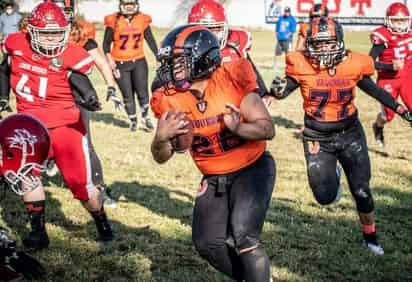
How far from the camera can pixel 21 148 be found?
3.60 m

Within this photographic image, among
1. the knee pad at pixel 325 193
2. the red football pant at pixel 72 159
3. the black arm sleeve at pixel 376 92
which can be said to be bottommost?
the knee pad at pixel 325 193

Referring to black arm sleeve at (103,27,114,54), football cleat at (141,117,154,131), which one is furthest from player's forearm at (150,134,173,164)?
football cleat at (141,117,154,131)

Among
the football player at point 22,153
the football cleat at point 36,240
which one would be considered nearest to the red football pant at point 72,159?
the football cleat at point 36,240

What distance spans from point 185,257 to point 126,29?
589cm

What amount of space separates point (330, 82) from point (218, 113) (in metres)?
1.88

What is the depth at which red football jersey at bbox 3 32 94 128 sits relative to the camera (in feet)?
16.3

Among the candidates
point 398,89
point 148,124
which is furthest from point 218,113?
point 148,124

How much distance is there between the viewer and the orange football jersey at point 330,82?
511 cm

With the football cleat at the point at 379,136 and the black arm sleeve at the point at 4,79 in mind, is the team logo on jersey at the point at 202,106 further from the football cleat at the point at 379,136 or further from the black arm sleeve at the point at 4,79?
the football cleat at the point at 379,136

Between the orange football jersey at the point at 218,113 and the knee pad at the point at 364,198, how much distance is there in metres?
1.53

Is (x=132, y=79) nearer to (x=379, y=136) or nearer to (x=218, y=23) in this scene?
(x=379, y=136)

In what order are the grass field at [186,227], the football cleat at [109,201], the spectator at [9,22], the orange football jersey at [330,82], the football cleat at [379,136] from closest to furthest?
the grass field at [186,227] < the orange football jersey at [330,82] < the football cleat at [109,201] < the football cleat at [379,136] < the spectator at [9,22]

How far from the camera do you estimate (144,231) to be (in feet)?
18.3

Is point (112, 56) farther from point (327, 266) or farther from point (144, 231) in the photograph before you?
point (327, 266)
